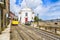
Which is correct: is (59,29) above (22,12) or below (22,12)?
below

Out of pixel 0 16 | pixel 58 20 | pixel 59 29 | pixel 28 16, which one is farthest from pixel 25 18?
pixel 0 16

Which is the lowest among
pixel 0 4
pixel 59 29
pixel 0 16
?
pixel 59 29

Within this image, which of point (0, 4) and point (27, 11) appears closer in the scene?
A: point (0, 4)

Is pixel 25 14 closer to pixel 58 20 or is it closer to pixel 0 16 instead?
pixel 58 20

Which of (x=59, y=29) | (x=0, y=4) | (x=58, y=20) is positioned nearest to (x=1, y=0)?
(x=0, y=4)

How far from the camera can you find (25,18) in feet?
113

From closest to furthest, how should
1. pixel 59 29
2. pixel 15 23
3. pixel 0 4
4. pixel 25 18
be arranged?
1. pixel 0 4
2. pixel 59 29
3. pixel 15 23
4. pixel 25 18

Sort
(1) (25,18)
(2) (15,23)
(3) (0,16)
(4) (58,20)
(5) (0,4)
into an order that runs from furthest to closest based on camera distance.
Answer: (1) (25,18), (2) (15,23), (4) (58,20), (3) (0,16), (5) (0,4)

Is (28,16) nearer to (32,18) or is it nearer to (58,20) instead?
(32,18)

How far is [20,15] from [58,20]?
18.0m

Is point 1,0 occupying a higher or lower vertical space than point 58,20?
higher

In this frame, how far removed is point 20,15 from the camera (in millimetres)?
36688

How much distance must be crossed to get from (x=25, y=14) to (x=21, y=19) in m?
1.59

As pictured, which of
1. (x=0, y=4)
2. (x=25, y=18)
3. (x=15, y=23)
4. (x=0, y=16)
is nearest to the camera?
(x=0, y=4)
